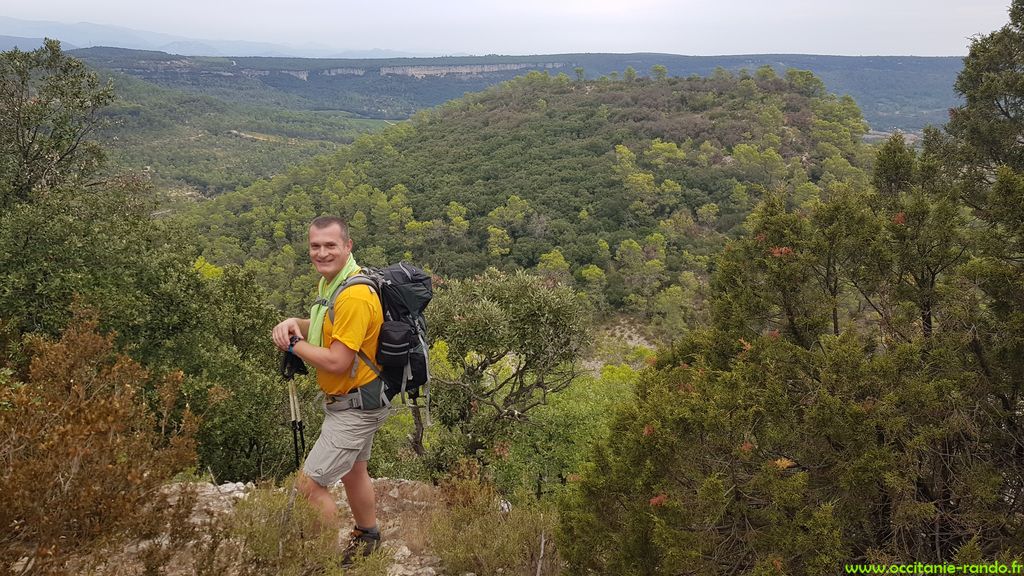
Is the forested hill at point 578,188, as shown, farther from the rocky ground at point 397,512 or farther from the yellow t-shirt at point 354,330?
the yellow t-shirt at point 354,330

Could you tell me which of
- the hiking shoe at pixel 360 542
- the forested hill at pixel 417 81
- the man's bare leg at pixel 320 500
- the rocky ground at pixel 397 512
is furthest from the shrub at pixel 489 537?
the forested hill at pixel 417 81

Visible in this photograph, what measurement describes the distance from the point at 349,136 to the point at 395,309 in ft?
450

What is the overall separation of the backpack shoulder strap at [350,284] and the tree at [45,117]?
926 cm

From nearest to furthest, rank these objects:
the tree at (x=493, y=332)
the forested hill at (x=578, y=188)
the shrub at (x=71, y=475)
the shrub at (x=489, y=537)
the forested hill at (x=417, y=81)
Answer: the shrub at (x=71, y=475), the shrub at (x=489, y=537), the tree at (x=493, y=332), the forested hill at (x=578, y=188), the forested hill at (x=417, y=81)

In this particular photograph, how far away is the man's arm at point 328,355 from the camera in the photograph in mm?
2654

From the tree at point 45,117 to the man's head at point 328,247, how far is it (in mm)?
9099

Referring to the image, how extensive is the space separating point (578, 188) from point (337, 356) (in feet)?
163

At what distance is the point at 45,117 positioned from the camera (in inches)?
382

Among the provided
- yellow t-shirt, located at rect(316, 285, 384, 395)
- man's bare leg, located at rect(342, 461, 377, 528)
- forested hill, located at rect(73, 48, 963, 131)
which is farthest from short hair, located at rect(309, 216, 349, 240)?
forested hill, located at rect(73, 48, 963, 131)

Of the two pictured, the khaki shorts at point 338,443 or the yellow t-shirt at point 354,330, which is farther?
the khaki shorts at point 338,443

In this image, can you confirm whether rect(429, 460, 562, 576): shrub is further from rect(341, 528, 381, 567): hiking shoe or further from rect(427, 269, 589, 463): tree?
rect(427, 269, 589, 463): tree

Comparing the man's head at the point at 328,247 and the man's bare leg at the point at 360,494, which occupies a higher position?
the man's head at the point at 328,247

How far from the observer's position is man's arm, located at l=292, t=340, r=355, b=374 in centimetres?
265

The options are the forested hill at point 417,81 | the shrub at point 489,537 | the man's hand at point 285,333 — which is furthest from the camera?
the forested hill at point 417,81
